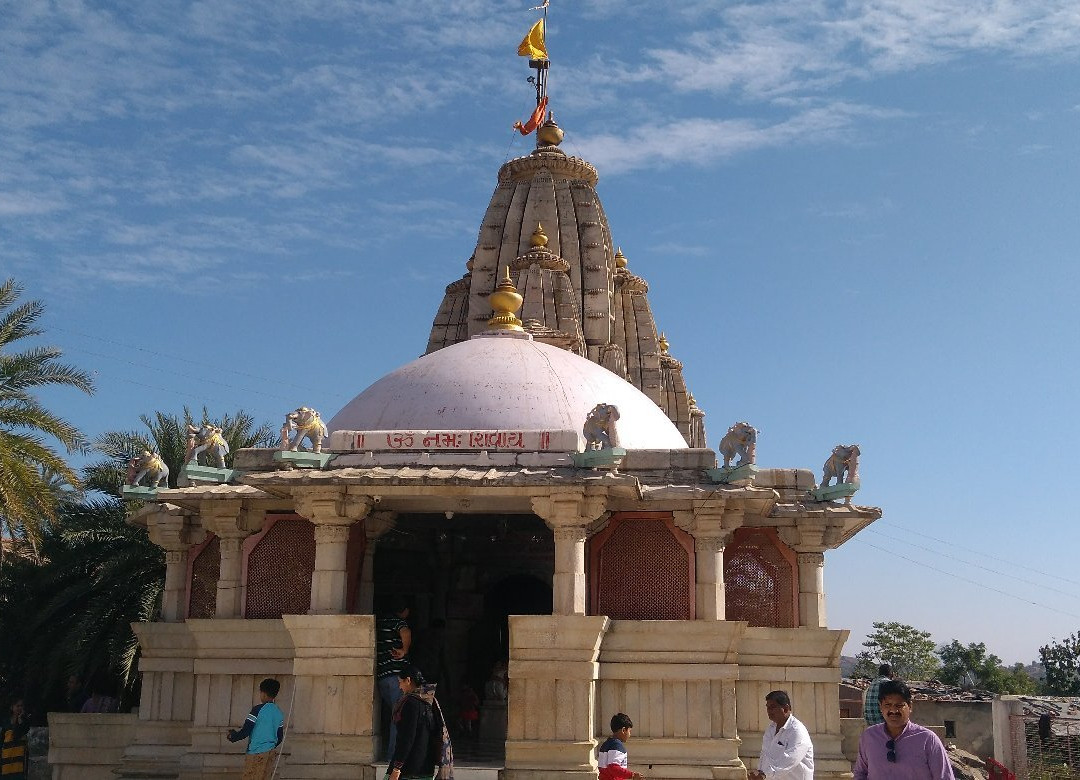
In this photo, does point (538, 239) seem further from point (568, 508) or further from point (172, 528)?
point (568, 508)

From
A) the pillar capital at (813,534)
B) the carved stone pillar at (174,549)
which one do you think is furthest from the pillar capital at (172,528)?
the pillar capital at (813,534)

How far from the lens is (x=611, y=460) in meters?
13.2

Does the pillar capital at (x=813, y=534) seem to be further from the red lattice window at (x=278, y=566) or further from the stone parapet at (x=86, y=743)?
the stone parapet at (x=86, y=743)

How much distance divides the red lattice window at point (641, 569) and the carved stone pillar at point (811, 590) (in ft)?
5.69

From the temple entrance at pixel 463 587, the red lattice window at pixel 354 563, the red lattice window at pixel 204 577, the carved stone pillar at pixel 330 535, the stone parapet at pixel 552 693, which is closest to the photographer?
the stone parapet at pixel 552 693

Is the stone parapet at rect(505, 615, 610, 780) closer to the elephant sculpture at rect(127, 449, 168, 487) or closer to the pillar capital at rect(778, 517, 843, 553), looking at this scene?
the pillar capital at rect(778, 517, 843, 553)

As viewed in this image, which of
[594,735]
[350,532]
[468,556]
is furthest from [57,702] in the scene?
[594,735]

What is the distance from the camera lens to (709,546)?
13.8 m

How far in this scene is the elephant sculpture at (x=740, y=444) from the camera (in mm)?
13633

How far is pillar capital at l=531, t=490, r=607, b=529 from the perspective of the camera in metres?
13.0

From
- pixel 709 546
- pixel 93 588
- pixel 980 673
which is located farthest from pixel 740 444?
pixel 980 673

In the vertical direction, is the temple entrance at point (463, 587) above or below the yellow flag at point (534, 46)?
below

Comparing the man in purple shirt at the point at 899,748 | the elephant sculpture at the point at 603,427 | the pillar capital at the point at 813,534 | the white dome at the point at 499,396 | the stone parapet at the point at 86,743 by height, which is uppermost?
the white dome at the point at 499,396

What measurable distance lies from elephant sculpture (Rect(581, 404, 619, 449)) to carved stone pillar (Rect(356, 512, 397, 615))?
3.07 m
